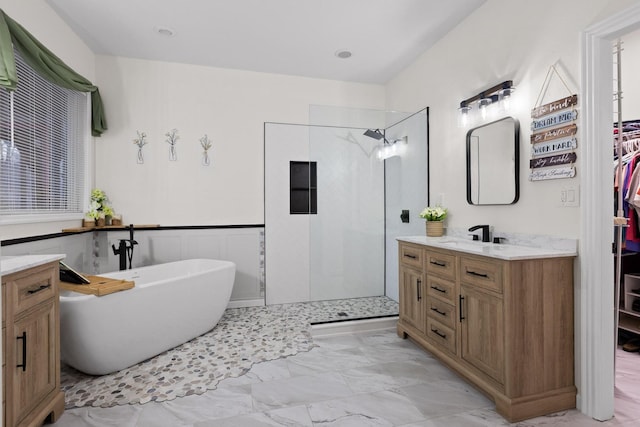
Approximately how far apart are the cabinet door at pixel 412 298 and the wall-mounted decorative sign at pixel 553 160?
3.78 feet

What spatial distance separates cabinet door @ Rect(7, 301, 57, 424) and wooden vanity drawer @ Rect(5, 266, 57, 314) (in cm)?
5

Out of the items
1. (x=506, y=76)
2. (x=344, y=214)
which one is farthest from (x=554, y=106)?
(x=344, y=214)

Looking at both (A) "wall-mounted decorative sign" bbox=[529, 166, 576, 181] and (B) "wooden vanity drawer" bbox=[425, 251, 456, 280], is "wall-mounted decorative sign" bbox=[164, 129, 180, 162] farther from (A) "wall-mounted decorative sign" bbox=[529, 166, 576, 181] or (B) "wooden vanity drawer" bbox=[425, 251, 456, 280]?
(A) "wall-mounted decorative sign" bbox=[529, 166, 576, 181]

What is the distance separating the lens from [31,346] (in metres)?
1.69

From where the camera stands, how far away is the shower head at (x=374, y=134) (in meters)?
3.44

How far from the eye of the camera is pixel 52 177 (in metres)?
2.94

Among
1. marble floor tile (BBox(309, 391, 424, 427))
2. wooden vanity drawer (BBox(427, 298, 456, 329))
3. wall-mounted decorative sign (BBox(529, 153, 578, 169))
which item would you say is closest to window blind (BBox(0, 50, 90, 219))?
marble floor tile (BBox(309, 391, 424, 427))

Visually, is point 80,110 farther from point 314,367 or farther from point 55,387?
point 314,367

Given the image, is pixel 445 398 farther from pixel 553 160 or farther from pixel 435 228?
pixel 553 160

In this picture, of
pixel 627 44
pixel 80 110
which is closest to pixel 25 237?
pixel 80 110

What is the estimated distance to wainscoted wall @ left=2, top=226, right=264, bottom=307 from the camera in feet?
11.5

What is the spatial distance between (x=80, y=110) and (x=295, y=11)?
2.38 meters

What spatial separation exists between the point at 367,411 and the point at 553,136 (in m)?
2.05

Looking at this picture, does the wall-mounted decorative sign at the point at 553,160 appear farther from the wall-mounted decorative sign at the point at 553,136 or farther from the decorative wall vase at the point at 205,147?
the decorative wall vase at the point at 205,147
